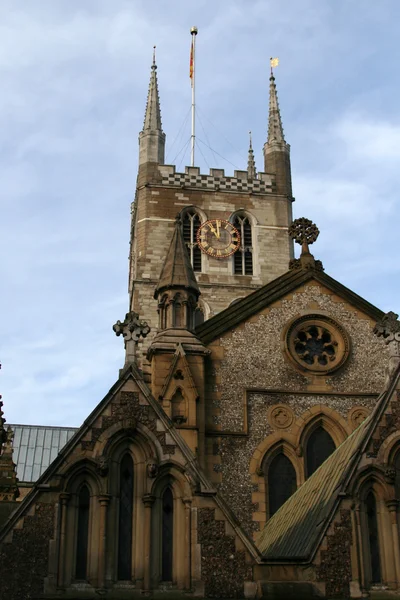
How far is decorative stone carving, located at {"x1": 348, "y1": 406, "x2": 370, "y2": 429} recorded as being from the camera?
19859 mm

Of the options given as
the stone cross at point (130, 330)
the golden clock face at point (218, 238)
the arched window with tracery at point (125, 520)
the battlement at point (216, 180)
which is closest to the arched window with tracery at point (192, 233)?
the golden clock face at point (218, 238)

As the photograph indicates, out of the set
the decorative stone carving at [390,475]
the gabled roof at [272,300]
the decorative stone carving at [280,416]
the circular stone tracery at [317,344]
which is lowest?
the decorative stone carving at [390,475]

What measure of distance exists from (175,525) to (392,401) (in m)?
4.07

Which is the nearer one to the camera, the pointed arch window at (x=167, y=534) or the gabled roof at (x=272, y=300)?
the pointed arch window at (x=167, y=534)

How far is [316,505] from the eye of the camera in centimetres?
1536

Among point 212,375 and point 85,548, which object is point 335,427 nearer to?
point 212,375

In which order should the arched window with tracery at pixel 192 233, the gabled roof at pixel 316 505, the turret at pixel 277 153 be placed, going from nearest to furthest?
the gabled roof at pixel 316 505 < the arched window with tracery at pixel 192 233 < the turret at pixel 277 153

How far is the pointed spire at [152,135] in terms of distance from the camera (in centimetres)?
5475

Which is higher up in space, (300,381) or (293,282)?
(293,282)

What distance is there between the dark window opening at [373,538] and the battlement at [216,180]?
1593 inches

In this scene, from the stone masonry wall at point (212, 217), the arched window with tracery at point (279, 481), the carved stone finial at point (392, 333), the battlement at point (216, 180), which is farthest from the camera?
the battlement at point (216, 180)

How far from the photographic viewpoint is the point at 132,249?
58125mm

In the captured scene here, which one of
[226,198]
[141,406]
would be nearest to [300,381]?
[141,406]

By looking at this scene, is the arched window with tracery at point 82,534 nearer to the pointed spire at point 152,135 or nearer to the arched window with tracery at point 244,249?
the arched window with tracery at point 244,249
